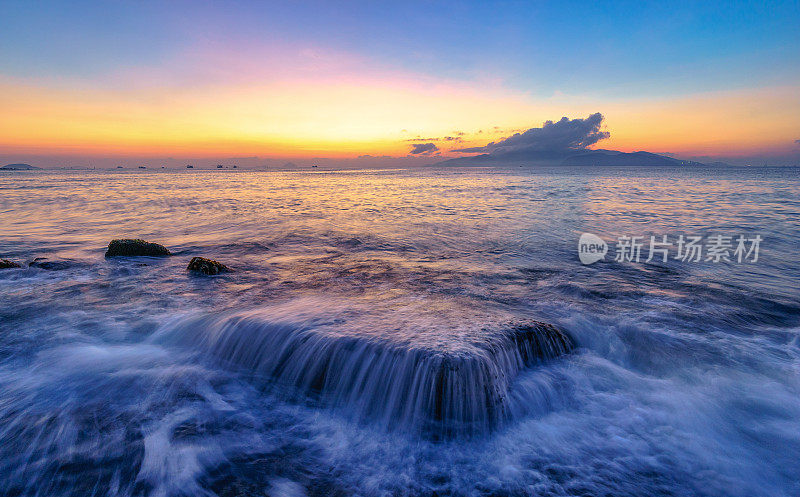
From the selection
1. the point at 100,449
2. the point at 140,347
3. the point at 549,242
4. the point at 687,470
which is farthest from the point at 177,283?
the point at 549,242

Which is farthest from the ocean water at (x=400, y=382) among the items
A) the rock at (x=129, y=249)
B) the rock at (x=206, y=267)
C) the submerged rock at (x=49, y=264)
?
the rock at (x=129, y=249)

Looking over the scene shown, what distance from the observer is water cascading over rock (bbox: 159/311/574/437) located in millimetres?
3984

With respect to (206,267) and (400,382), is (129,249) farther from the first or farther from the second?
(400,382)

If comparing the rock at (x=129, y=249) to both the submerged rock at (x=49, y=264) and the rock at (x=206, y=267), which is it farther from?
the rock at (x=206, y=267)

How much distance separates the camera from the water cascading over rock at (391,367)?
3984 mm

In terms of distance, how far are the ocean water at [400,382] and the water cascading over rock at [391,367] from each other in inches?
1.0

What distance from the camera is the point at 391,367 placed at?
437cm

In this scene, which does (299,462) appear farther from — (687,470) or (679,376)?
(679,376)

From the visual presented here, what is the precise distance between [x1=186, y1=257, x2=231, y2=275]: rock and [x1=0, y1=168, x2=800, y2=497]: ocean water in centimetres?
35

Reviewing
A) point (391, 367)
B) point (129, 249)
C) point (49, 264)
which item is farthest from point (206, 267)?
point (391, 367)

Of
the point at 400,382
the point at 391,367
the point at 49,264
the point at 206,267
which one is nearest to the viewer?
the point at 400,382

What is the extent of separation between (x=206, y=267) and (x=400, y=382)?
6.79 m

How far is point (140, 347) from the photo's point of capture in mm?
5688

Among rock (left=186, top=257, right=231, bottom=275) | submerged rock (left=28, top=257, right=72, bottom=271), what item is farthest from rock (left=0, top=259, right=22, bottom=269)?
rock (left=186, top=257, right=231, bottom=275)
